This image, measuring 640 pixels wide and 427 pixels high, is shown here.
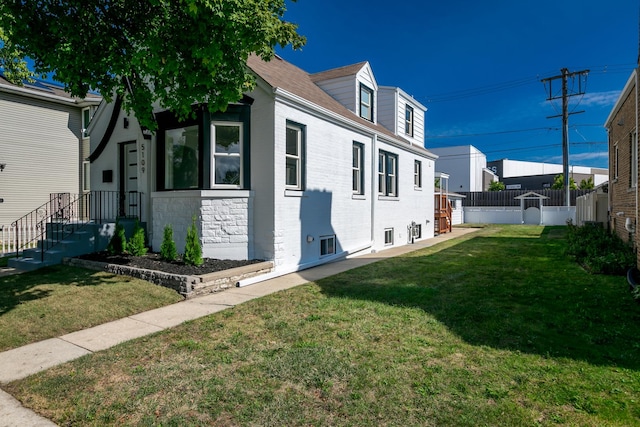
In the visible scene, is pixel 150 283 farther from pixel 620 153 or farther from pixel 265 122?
pixel 620 153

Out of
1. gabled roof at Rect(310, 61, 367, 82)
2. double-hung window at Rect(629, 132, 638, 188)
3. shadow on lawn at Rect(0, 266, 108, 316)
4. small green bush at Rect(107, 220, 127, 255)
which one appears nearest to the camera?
shadow on lawn at Rect(0, 266, 108, 316)

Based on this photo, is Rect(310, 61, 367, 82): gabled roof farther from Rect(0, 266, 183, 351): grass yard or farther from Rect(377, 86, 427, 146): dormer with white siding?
Rect(0, 266, 183, 351): grass yard

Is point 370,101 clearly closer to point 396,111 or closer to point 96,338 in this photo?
point 396,111

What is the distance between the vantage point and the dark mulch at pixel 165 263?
25.5 feet

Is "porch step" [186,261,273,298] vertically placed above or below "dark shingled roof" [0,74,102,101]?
below

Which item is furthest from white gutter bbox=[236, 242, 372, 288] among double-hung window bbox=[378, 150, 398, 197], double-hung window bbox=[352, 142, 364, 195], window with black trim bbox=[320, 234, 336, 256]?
double-hung window bbox=[378, 150, 398, 197]

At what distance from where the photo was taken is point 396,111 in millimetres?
16734

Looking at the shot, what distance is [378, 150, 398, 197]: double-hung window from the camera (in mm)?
14245

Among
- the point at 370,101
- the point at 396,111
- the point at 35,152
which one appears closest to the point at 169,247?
the point at 370,101

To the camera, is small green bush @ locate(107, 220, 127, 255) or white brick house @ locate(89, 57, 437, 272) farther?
small green bush @ locate(107, 220, 127, 255)

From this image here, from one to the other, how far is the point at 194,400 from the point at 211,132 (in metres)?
6.71

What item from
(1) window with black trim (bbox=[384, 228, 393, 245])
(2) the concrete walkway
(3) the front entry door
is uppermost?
(3) the front entry door

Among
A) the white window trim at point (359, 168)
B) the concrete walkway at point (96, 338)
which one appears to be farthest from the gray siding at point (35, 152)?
the white window trim at point (359, 168)

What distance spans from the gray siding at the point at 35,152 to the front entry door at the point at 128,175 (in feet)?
28.5
